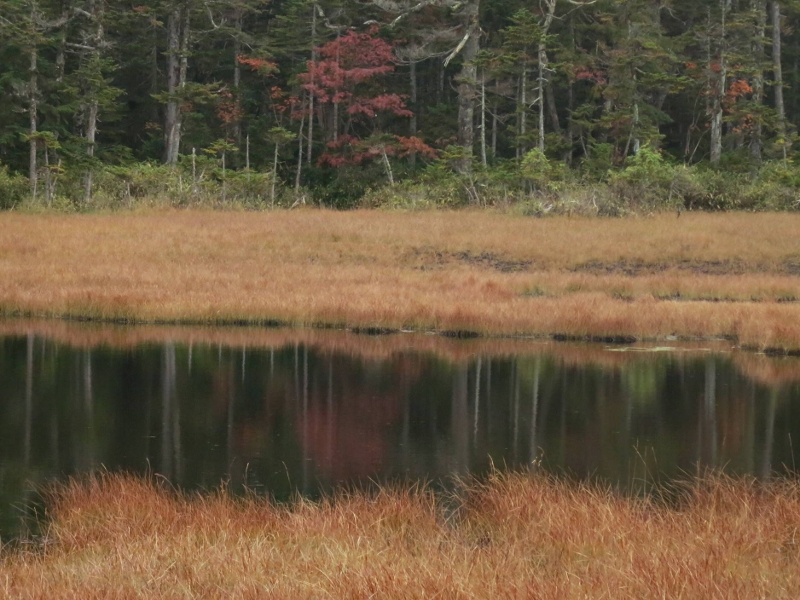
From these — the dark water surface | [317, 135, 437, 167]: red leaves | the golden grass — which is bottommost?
the dark water surface

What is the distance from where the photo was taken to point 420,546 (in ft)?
22.7

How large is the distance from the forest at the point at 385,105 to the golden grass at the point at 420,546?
2352 centimetres

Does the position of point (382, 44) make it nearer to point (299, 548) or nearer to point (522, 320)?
point (522, 320)

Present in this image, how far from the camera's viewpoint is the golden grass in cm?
558

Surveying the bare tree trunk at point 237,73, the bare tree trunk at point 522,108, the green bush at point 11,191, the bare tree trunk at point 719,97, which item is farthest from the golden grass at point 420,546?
the bare tree trunk at point 237,73

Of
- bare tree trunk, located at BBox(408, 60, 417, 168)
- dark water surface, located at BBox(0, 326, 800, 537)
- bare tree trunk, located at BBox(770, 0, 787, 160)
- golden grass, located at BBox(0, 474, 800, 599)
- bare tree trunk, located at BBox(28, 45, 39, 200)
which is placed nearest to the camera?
golden grass, located at BBox(0, 474, 800, 599)

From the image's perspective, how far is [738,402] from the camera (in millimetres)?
13773

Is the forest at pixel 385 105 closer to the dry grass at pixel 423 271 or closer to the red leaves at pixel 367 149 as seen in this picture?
the red leaves at pixel 367 149

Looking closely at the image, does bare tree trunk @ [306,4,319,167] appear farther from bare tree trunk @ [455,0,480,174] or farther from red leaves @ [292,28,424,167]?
bare tree trunk @ [455,0,480,174]

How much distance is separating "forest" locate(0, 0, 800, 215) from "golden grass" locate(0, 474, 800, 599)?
23.5 m

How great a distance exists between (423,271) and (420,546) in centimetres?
1700

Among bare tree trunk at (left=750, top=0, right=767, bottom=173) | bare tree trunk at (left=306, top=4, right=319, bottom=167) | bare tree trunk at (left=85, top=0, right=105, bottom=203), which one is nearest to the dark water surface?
bare tree trunk at (left=85, top=0, right=105, bottom=203)

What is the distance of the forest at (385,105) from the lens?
34062mm

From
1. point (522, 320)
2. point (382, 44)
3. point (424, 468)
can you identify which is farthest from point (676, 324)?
point (382, 44)
